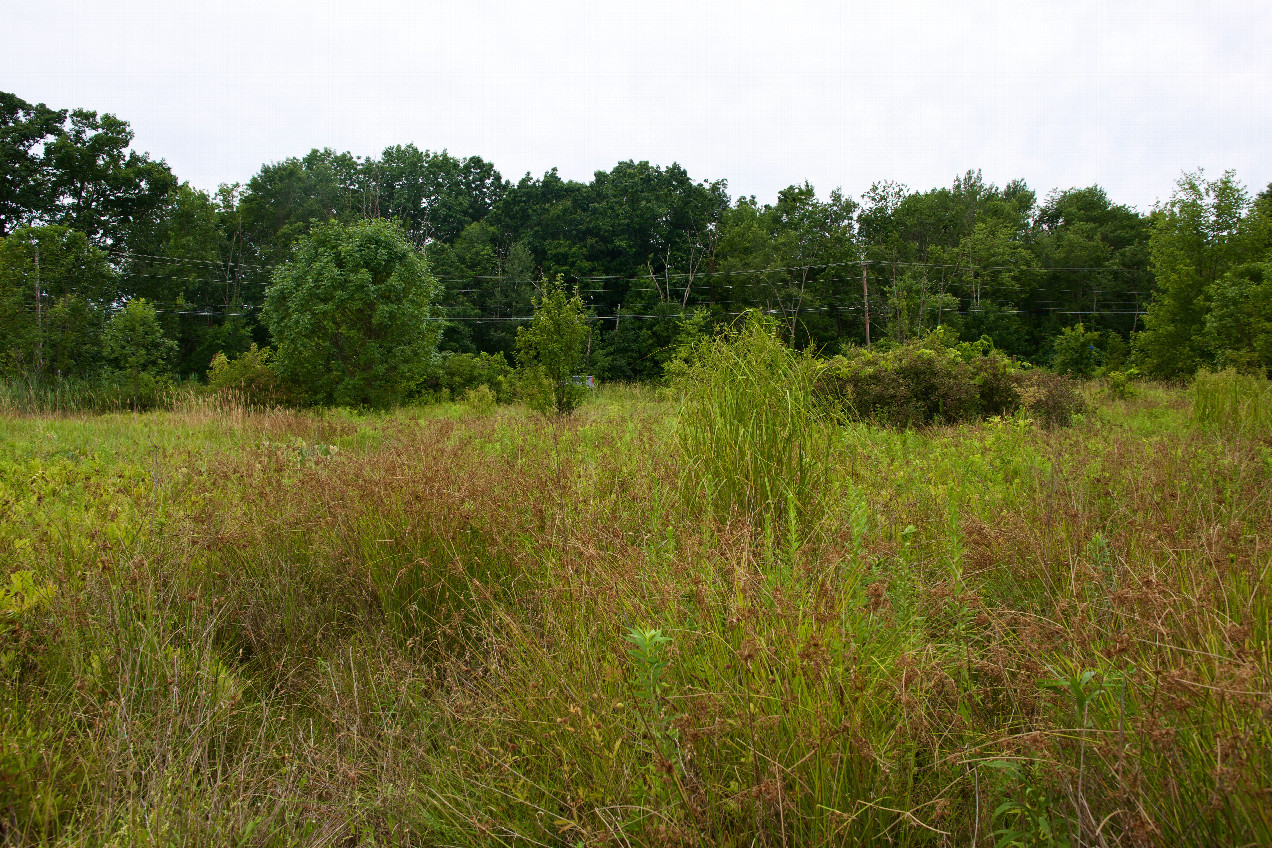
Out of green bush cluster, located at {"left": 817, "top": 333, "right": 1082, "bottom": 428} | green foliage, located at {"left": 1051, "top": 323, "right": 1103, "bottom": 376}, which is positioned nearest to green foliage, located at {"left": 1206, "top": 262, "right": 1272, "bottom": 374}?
green foliage, located at {"left": 1051, "top": 323, "right": 1103, "bottom": 376}

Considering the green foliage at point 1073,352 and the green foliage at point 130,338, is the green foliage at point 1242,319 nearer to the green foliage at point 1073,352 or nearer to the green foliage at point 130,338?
the green foliage at point 1073,352

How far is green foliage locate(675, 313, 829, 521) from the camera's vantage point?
3670 mm

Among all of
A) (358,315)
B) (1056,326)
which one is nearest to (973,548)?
(358,315)

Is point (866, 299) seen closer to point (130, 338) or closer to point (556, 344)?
point (556, 344)

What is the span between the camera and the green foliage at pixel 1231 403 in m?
8.05

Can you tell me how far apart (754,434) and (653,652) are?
2.36 metres

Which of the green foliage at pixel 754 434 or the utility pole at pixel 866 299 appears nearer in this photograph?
the green foliage at pixel 754 434

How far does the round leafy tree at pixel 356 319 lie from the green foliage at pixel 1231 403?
19.8 metres

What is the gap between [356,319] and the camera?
2222 centimetres

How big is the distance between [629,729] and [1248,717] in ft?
4.51

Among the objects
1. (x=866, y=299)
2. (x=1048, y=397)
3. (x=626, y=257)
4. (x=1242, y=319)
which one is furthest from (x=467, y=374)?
(x=1242, y=319)

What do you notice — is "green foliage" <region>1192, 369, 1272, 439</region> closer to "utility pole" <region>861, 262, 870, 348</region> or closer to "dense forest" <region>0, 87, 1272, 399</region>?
"dense forest" <region>0, 87, 1272, 399</region>

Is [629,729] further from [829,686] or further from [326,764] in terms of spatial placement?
[326,764]

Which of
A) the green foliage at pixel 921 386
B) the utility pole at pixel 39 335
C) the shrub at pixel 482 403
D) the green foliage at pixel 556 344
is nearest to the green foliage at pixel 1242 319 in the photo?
the green foliage at pixel 921 386
